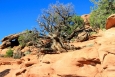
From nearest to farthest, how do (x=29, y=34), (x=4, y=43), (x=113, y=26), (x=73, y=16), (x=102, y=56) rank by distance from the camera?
(x=102, y=56)
(x=113, y=26)
(x=29, y=34)
(x=73, y=16)
(x=4, y=43)

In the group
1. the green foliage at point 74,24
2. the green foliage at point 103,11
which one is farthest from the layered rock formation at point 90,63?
the green foliage at point 74,24

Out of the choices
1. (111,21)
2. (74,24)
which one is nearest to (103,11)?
(74,24)

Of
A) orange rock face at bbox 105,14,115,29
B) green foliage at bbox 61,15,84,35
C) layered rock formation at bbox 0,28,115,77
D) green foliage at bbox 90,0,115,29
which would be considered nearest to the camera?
layered rock formation at bbox 0,28,115,77

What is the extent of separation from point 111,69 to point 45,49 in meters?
19.3

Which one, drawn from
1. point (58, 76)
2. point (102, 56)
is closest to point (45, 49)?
point (58, 76)

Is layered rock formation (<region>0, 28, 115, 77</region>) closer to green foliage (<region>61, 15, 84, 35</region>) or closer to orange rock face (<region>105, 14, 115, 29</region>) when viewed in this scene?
orange rock face (<region>105, 14, 115, 29</region>)

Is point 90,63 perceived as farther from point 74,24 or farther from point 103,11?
point 74,24

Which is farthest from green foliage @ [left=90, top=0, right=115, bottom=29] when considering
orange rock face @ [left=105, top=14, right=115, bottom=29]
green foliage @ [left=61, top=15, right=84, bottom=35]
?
orange rock face @ [left=105, top=14, right=115, bottom=29]

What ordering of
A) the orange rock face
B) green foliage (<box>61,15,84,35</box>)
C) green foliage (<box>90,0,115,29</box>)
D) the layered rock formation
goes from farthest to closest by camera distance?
1. green foliage (<box>61,15,84,35</box>)
2. green foliage (<box>90,0,115,29</box>)
3. the orange rock face
4. the layered rock formation

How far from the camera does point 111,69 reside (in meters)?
15.3

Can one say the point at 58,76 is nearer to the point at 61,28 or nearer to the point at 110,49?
the point at 110,49

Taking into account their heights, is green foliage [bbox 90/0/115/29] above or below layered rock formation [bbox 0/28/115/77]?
above

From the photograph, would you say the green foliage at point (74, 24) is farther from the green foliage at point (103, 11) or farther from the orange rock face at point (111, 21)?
the orange rock face at point (111, 21)

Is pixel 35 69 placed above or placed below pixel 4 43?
below
